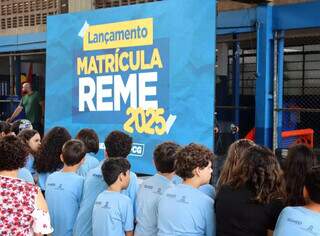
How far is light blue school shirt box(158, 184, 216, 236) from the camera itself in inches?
135

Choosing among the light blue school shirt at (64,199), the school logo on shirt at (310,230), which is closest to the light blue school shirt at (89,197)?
the light blue school shirt at (64,199)

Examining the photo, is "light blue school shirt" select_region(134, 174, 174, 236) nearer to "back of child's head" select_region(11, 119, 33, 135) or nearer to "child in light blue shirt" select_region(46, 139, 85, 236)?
"child in light blue shirt" select_region(46, 139, 85, 236)

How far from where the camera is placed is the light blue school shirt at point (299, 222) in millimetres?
2854

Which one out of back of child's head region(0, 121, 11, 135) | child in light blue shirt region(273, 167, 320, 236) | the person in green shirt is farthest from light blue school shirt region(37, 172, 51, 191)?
the person in green shirt

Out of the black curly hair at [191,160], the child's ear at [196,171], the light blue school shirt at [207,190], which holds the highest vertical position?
the black curly hair at [191,160]

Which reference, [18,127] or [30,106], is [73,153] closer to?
[18,127]

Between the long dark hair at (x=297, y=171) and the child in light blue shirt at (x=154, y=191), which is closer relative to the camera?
the long dark hair at (x=297, y=171)

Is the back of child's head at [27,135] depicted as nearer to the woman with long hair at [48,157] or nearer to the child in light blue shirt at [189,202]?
the woman with long hair at [48,157]

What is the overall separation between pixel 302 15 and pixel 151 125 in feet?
8.39

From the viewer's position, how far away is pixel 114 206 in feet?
13.1

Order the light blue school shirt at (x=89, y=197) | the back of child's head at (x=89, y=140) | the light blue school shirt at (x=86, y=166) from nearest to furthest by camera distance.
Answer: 1. the light blue school shirt at (x=89, y=197)
2. the light blue school shirt at (x=86, y=166)
3. the back of child's head at (x=89, y=140)

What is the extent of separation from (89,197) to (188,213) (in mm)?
1243

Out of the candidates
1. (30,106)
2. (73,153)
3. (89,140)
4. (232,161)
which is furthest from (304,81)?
(232,161)

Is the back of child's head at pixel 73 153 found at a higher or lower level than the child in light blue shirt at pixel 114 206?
higher
